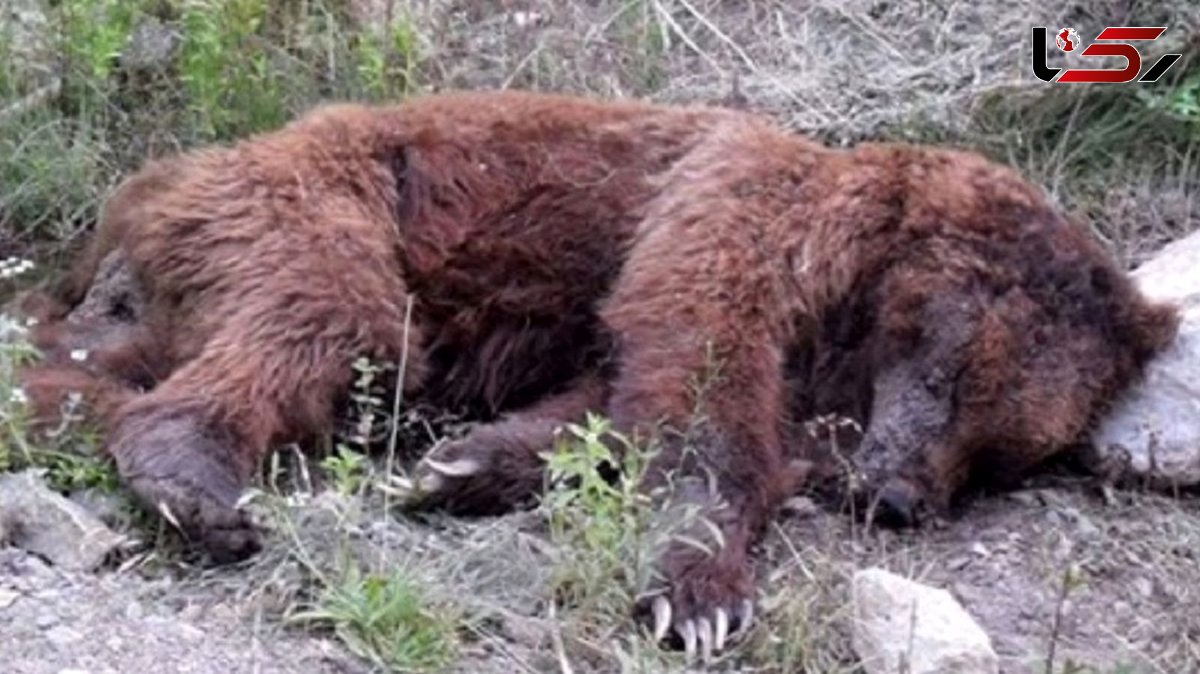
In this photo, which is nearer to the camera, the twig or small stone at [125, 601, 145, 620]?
small stone at [125, 601, 145, 620]

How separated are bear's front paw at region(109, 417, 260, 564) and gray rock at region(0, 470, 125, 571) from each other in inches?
5.2

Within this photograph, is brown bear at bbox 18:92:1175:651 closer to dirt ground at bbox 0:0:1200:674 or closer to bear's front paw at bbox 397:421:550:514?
bear's front paw at bbox 397:421:550:514

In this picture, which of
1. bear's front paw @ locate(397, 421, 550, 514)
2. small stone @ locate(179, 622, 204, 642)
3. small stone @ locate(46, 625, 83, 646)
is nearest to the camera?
small stone @ locate(46, 625, 83, 646)

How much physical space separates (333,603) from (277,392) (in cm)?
86

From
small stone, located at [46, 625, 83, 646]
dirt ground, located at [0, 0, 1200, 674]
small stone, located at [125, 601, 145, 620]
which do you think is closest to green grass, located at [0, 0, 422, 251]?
dirt ground, located at [0, 0, 1200, 674]

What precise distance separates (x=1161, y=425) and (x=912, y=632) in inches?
57.0

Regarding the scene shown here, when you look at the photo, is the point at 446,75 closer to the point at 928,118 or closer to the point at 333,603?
the point at 928,118

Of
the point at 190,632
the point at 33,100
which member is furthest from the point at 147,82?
the point at 190,632

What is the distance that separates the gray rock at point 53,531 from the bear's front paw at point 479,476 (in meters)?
0.65

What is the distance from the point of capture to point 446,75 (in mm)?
Result: 6555

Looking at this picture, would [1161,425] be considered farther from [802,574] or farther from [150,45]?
[150,45]

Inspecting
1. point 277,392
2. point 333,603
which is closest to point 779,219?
point 277,392

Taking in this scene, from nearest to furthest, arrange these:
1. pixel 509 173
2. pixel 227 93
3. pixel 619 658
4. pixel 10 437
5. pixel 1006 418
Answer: pixel 619 658, pixel 10 437, pixel 1006 418, pixel 509 173, pixel 227 93

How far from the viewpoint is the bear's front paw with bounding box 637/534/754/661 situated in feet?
13.8
